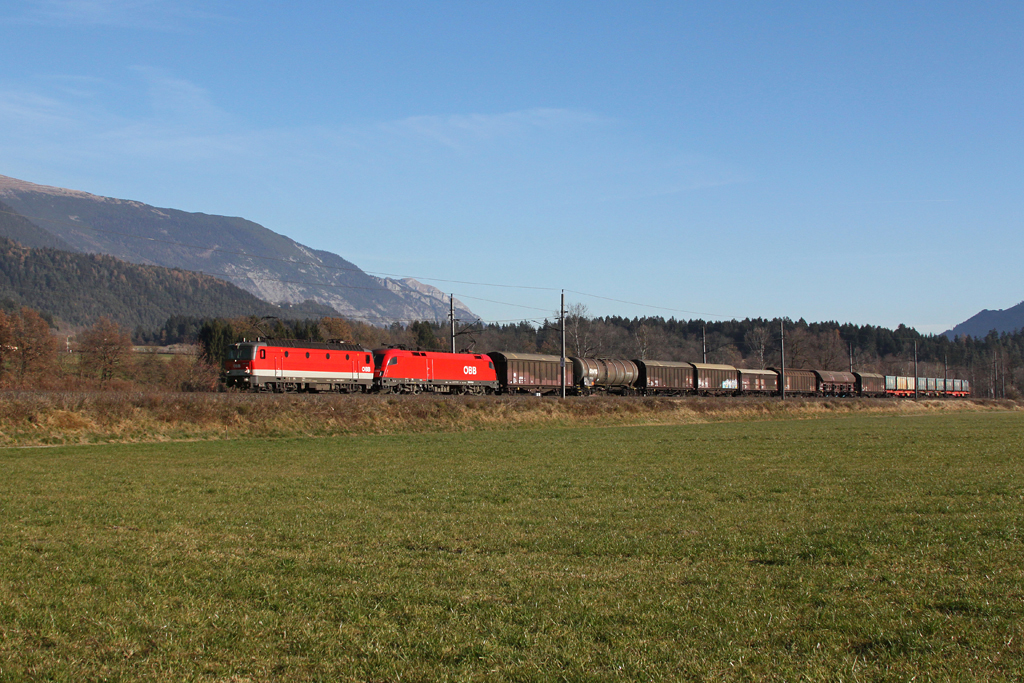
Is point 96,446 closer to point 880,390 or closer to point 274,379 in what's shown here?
point 274,379

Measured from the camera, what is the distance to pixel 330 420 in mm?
42031

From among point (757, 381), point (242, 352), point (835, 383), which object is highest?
point (242, 352)

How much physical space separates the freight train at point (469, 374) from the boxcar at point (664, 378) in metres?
0.11

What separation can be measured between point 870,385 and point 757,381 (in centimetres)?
3001

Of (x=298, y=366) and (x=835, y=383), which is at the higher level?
(x=298, y=366)

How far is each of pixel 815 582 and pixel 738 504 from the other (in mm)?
6629

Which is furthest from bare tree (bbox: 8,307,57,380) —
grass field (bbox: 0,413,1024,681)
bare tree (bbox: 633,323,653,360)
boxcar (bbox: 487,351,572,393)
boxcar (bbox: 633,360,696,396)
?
bare tree (bbox: 633,323,653,360)

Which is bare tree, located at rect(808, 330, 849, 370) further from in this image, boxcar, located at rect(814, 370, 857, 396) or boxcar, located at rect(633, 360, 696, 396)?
boxcar, located at rect(633, 360, 696, 396)

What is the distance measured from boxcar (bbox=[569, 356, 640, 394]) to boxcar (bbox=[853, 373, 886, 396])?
5020cm

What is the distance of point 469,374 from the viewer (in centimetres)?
6406

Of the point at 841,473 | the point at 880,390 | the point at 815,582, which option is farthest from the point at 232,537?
the point at 880,390

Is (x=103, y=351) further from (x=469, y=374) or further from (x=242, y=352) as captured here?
(x=469, y=374)

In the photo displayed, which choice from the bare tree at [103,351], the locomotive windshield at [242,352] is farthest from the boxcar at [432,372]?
the bare tree at [103,351]

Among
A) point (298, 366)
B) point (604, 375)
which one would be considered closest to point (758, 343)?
point (604, 375)
